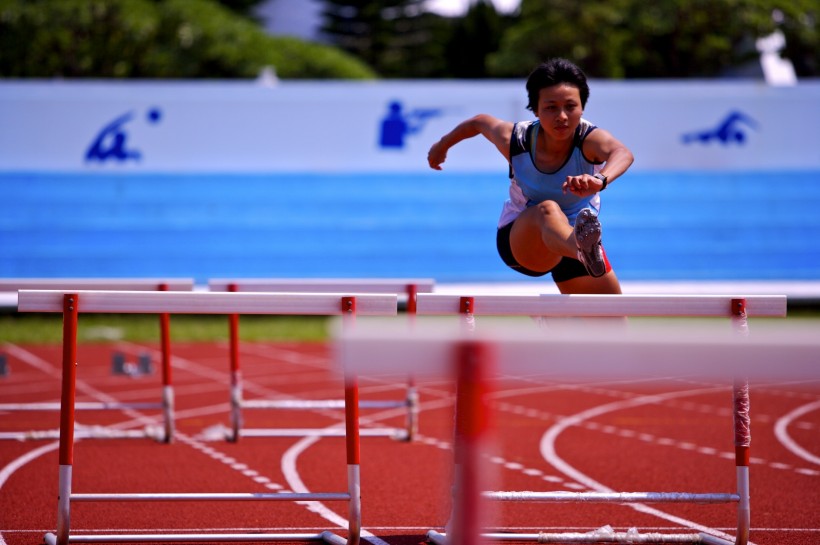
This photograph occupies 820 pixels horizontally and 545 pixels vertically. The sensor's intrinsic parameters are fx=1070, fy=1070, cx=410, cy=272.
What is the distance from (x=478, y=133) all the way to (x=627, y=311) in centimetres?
119

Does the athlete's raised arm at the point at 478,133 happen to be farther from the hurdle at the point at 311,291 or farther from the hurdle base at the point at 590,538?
the hurdle at the point at 311,291

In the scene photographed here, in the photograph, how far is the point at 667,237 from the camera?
1667 centimetres

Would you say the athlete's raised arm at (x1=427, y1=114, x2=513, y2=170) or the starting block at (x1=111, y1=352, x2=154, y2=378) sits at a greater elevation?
the athlete's raised arm at (x1=427, y1=114, x2=513, y2=170)

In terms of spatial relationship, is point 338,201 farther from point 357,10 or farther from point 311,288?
point 357,10

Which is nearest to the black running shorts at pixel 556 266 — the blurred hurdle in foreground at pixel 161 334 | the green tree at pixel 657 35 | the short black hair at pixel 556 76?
the short black hair at pixel 556 76

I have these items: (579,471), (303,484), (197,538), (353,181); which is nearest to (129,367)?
(303,484)

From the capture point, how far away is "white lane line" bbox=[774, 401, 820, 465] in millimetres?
6718

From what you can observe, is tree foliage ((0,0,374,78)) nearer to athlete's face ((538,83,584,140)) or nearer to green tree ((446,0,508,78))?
green tree ((446,0,508,78))

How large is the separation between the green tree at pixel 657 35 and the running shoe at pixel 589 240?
17.9 meters

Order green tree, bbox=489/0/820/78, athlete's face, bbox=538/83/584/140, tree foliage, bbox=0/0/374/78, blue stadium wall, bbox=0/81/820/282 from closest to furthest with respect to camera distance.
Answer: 1. athlete's face, bbox=538/83/584/140
2. blue stadium wall, bbox=0/81/820/282
3. tree foliage, bbox=0/0/374/78
4. green tree, bbox=489/0/820/78


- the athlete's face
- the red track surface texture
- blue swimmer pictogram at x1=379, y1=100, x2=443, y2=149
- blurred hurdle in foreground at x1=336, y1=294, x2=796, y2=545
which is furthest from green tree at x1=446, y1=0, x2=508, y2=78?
blurred hurdle in foreground at x1=336, y1=294, x2=796, y2=545

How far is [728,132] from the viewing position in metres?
16.6

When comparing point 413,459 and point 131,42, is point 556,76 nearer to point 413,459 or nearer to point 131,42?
point 413,459

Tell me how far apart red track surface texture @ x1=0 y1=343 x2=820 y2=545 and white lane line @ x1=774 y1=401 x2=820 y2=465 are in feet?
0.05
